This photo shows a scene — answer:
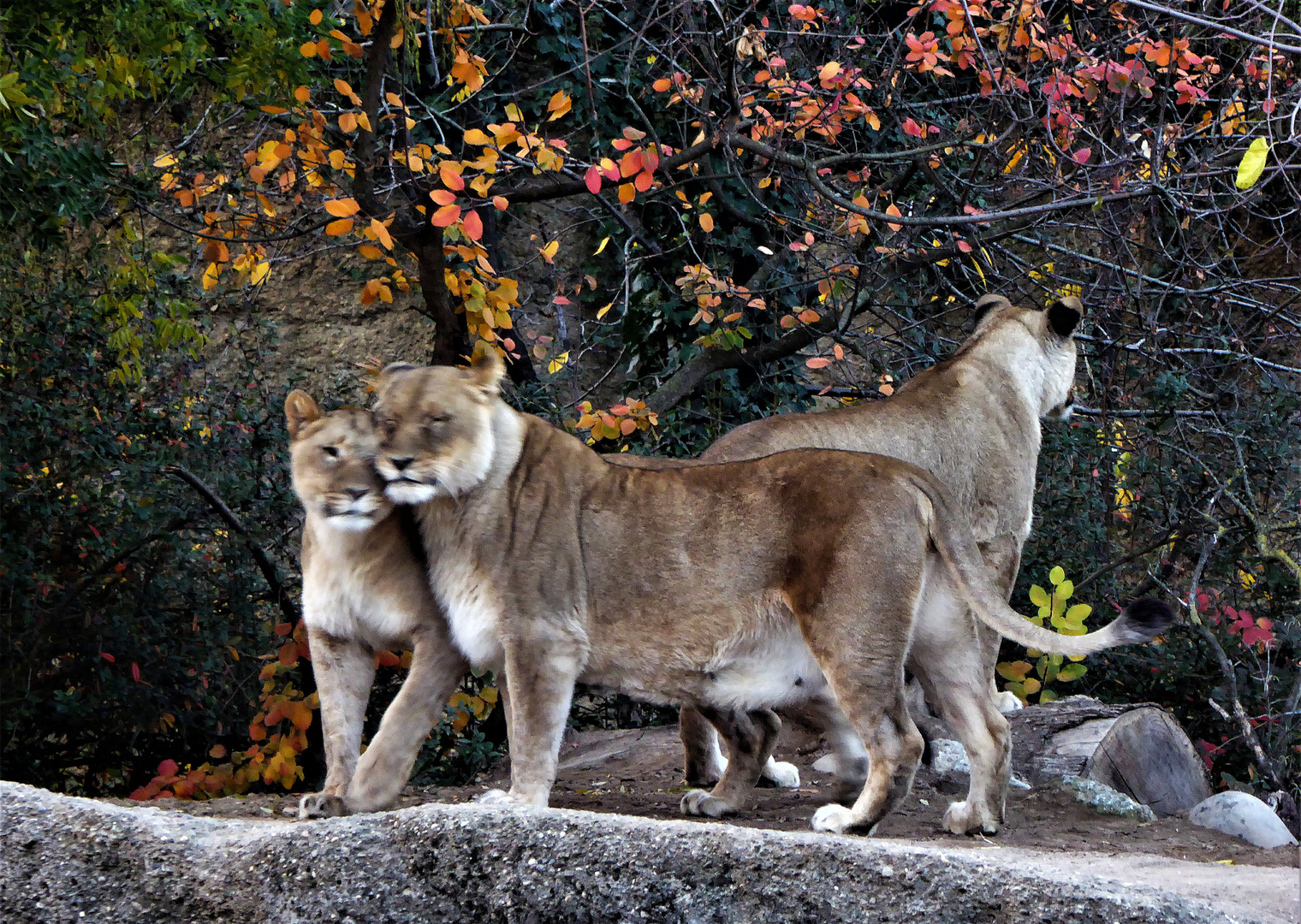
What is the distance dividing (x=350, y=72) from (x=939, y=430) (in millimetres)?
5221

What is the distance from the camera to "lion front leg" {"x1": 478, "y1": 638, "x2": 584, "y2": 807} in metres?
4.80

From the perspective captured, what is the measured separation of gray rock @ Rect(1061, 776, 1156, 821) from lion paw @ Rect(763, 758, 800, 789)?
1.25 meters

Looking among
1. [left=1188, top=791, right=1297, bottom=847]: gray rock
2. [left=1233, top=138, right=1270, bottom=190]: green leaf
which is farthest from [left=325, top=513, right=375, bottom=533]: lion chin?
[left=1188, top=791, right=1297, bottom=847]: gray rock

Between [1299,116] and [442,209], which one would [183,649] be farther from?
[1299,116]

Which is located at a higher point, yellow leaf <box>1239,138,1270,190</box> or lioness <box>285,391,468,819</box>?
yellow leaf <box>1239,138,1270,190</box>

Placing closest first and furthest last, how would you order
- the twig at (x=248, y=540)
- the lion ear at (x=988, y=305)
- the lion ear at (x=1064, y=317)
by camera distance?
the twig at (x=248, y=540) → the lion ear at (x=1064, y=317) → the lion ear at (x=988, y=305)

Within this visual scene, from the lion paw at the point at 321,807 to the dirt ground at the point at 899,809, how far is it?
305 millimetres

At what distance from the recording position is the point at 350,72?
32.7ft

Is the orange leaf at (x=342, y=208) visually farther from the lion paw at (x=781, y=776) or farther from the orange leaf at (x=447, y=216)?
the lion paw at (x=781, y=776)

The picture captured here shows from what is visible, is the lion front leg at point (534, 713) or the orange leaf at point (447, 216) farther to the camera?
the orange leaf at point (447, 216)

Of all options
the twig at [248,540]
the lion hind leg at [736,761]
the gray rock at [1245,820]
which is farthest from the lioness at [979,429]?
the twig at [248,540]

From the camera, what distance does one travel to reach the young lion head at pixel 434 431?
189 inches

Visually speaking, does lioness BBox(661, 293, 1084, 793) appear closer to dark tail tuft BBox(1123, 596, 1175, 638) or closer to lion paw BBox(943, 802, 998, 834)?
lion paw BBox(943, 802, 998, 834)

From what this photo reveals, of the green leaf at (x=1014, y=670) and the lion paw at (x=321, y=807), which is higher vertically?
→ the lion paw at (x=321, y=807)
